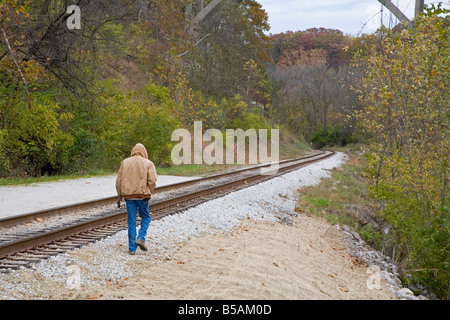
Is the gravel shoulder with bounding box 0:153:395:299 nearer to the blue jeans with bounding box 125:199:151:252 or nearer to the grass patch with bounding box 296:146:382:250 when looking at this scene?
the blue jeans with bounding box 125:199:151:252

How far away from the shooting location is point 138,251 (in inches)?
287

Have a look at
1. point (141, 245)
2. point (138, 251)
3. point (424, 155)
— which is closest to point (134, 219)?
point (141, 245)

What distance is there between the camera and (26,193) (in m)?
12.6

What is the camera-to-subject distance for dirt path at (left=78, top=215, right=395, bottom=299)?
18.1 ft

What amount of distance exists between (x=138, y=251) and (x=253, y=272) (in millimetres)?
2058

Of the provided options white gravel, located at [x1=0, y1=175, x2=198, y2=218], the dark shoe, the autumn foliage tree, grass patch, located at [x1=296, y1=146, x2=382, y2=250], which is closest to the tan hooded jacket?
the dark shoe

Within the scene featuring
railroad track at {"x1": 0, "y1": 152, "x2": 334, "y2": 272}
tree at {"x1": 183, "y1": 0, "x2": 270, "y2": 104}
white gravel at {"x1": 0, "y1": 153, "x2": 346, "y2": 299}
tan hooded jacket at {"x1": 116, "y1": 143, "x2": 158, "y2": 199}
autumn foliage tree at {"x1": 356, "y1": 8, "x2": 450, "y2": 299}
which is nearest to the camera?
white gravel at {"x1": 0, "y1": 153, "x2": 346, "y2": 299}

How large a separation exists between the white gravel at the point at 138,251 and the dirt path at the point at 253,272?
1.00 feet

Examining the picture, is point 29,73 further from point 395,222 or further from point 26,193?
point 395,222

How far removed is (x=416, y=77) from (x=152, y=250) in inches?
313

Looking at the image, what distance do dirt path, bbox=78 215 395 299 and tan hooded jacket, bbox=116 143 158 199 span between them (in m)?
1.17

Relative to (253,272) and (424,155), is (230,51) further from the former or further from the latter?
(253,272)
